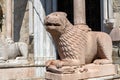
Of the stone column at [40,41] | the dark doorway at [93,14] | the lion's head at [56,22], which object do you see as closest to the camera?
the lion's head at [56,22]

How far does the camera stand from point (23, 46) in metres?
7.15

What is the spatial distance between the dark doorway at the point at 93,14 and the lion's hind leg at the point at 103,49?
407 cm

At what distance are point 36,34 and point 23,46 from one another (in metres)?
1.43

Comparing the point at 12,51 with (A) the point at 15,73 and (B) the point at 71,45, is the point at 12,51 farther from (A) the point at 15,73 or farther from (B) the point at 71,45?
(B) the point at 71,45

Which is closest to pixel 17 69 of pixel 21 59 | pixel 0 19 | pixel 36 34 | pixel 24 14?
pixel 21 59

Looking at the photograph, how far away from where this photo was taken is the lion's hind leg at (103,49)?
156 inches

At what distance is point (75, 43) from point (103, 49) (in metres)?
0.52

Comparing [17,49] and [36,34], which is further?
[36,34]

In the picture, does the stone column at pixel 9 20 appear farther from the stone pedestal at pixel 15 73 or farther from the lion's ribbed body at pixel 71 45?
the lion's ribbed body at pixel 71 45

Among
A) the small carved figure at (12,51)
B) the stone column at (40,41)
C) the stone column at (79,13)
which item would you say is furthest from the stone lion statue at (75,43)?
the stone column at (40,41)

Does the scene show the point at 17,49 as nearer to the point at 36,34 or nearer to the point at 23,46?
the point at 23,46

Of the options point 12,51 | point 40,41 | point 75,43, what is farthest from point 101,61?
point 40,41

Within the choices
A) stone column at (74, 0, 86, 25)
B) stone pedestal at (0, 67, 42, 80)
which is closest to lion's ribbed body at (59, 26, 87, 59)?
stone column at (74, 0, 86, 25)

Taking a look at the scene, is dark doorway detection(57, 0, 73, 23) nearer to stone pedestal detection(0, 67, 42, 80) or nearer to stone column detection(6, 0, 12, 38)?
stone column detection(6, 0, 12, 38)
